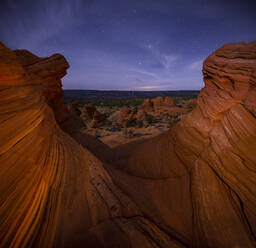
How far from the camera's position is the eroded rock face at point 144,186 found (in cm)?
160

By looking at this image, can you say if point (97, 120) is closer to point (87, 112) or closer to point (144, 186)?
point (87, 112)

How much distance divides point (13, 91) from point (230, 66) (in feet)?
15.1

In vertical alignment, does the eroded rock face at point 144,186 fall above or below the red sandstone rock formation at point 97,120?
above

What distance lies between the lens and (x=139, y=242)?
1722 millimetres

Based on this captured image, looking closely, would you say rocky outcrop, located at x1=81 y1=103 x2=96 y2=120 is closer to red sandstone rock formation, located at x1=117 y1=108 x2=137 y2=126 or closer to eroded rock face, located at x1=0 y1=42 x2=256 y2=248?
red sandstone rock formation, located at x1=117 y1=108 x2=137 y2=126

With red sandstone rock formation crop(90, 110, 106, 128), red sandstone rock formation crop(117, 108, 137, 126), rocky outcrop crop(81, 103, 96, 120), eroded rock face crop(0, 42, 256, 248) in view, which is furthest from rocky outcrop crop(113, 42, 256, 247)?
rocky outcrop crop(81, 103, 96, 120)

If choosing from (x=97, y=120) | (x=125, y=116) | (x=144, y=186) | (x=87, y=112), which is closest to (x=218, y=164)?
(x=144, y=186)

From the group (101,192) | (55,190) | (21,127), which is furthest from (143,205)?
(21,127)

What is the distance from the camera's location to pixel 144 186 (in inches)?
133

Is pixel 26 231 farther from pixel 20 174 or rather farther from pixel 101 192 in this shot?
pixel 101 192

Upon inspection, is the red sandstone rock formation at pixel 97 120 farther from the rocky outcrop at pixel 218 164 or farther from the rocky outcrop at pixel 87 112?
the rocky outcrop at pixel 218 164

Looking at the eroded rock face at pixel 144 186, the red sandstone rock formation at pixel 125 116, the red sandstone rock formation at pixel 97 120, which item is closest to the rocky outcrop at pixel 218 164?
the eroded rock face at pixel 144 186

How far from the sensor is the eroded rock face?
63.1 inches

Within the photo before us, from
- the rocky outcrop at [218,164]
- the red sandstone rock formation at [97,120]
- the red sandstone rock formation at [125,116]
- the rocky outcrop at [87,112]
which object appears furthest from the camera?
the rocky outcrop at [87,112]
